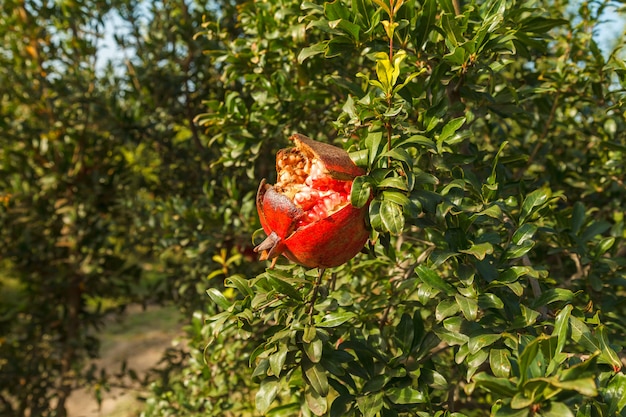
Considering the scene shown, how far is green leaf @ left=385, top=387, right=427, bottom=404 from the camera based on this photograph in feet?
3.37

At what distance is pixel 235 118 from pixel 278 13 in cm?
31

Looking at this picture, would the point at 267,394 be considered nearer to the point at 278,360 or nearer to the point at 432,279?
the point at 278,360

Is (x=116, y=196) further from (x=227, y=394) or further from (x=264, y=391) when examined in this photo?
(x=264, y=391)

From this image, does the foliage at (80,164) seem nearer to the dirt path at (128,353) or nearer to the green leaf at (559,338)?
the dirt path at (128,353)

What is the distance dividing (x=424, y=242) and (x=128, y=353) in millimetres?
4361

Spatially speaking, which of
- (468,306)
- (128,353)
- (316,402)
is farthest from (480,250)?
(128,353)

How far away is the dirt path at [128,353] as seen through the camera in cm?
388

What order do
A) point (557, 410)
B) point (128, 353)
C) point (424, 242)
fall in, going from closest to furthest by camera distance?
point (557, 410) < point (424, 242) < point (128, 353)

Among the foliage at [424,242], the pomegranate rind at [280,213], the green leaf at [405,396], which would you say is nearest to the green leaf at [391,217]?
the foliage at [424,242]

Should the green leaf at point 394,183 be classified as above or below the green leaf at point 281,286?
above

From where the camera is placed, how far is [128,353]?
4.96 m

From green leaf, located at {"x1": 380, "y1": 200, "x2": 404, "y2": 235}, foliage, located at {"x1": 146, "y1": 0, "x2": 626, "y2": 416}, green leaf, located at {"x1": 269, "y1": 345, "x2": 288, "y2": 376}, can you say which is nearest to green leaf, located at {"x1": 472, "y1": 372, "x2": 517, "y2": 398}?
foliage, located at {"x1": 146, "y1": 0, "x2": 626, "y2": 416}

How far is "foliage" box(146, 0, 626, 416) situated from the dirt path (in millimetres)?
2666

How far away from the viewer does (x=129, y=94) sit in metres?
2.42
